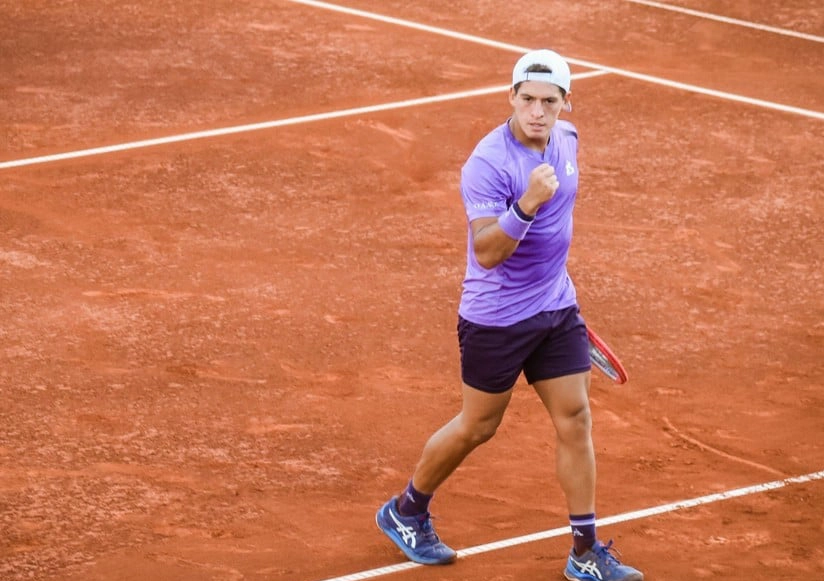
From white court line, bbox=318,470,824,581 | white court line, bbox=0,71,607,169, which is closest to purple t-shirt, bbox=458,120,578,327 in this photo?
white court line, bbox=318,470,824,581

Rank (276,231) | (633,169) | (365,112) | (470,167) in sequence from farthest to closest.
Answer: (365,112)
(633,169)
(276,231)
(470,167)

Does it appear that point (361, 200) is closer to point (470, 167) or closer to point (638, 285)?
point (638, 285)

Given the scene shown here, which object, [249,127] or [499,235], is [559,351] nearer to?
[499,235]

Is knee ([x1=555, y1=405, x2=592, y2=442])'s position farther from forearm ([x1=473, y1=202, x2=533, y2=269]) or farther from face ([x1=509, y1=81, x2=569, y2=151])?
face ([x1=509, y1=81, x2=569, y2=151])

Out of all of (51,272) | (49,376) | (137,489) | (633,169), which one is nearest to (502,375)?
(137,489)

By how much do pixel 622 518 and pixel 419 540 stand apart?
112 cm

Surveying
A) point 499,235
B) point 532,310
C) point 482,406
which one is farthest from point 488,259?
point 482,406

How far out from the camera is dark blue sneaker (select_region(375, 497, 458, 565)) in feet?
23.4

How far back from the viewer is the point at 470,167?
257 inches

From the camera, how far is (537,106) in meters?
6.49

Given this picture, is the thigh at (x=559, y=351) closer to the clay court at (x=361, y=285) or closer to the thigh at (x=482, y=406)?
the thigh at (x=482, y=406)

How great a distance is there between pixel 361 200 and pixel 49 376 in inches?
137

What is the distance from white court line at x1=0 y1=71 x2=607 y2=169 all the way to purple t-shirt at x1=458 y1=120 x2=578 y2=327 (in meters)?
6.65

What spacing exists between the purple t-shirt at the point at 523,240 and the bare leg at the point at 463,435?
0.35 meters
